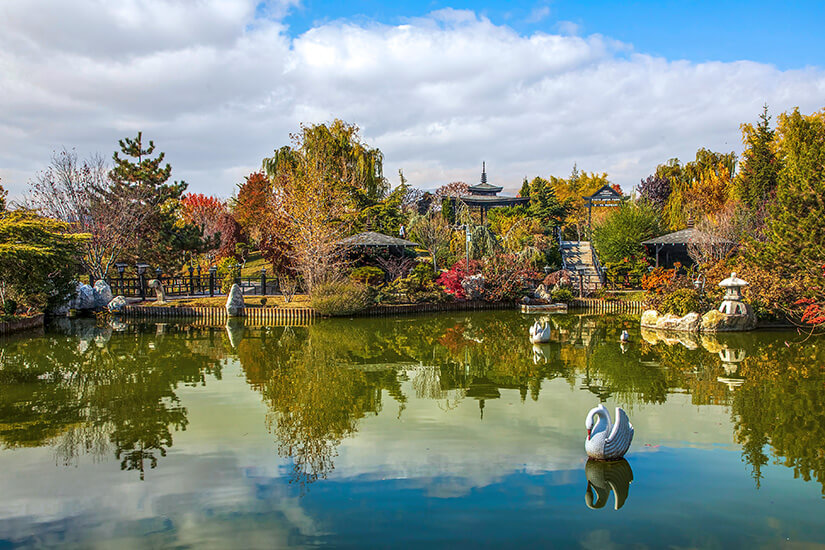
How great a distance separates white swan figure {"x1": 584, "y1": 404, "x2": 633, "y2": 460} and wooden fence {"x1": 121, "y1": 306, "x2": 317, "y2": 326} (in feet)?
43.0

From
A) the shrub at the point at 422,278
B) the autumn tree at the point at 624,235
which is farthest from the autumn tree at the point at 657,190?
the shrub at the point at 422,278

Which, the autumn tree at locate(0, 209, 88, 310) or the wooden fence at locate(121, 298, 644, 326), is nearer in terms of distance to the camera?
the autumn tree at locate(0, 209, 88, 310)

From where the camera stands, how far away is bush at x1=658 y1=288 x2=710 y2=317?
16.6 m

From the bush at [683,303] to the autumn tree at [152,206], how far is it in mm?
19356

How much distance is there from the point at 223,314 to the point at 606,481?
15.8 meters

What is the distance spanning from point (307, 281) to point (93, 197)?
9806mm

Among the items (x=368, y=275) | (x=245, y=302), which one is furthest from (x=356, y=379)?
(x=368, y=275)

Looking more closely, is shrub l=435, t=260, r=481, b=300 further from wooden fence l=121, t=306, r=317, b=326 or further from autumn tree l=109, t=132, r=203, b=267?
autumn tree l=109, t=132, r=203, b=267

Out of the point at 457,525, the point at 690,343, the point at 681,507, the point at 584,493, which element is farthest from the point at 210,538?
the point at 690,343

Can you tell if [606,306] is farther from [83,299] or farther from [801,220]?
[83,299]

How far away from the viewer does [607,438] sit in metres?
6.19

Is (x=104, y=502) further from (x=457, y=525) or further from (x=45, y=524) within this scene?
(x=457, y=525)

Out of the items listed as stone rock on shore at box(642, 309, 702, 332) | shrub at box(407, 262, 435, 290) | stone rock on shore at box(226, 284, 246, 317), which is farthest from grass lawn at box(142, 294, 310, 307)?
stone rock on shore at box(642, 309, 702, 332)

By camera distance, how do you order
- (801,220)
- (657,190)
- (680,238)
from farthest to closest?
(657,190), (680,238), (801,220)
